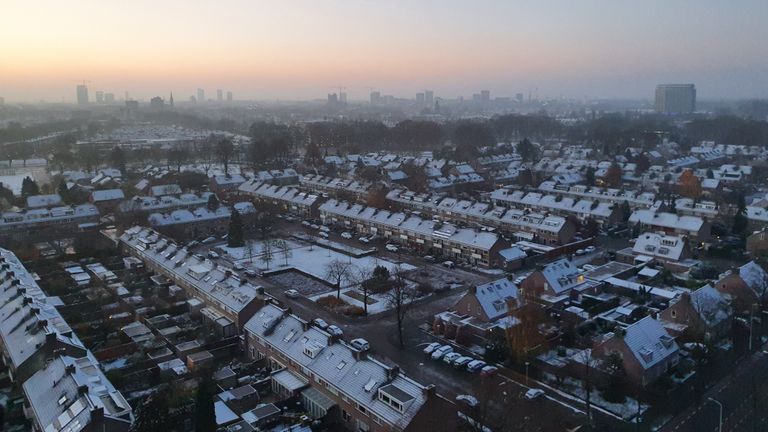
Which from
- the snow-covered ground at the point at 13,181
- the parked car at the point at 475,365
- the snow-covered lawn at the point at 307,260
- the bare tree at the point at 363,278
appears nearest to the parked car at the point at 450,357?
the parked car at the point at 475,365

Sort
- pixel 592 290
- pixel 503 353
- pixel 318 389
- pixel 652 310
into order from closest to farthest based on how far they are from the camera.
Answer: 1. pixel 318 389
2. pixel 503 353
3. pixel 652 310
4. pixel 592 290

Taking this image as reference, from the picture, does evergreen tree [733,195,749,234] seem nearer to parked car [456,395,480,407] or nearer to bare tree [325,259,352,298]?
bare tree [325,259,352,298]

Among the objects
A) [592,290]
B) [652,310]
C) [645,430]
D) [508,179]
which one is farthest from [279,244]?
[508,179]

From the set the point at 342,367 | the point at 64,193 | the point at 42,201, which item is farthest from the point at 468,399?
the point at 64,193

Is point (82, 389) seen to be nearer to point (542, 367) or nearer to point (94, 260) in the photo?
point (542, 367)

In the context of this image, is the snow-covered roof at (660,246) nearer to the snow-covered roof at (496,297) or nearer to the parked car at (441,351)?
the snow-covered roof at (496,297)

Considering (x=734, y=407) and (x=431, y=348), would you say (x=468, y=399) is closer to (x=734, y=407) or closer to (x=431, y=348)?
(x=431, y=348)
